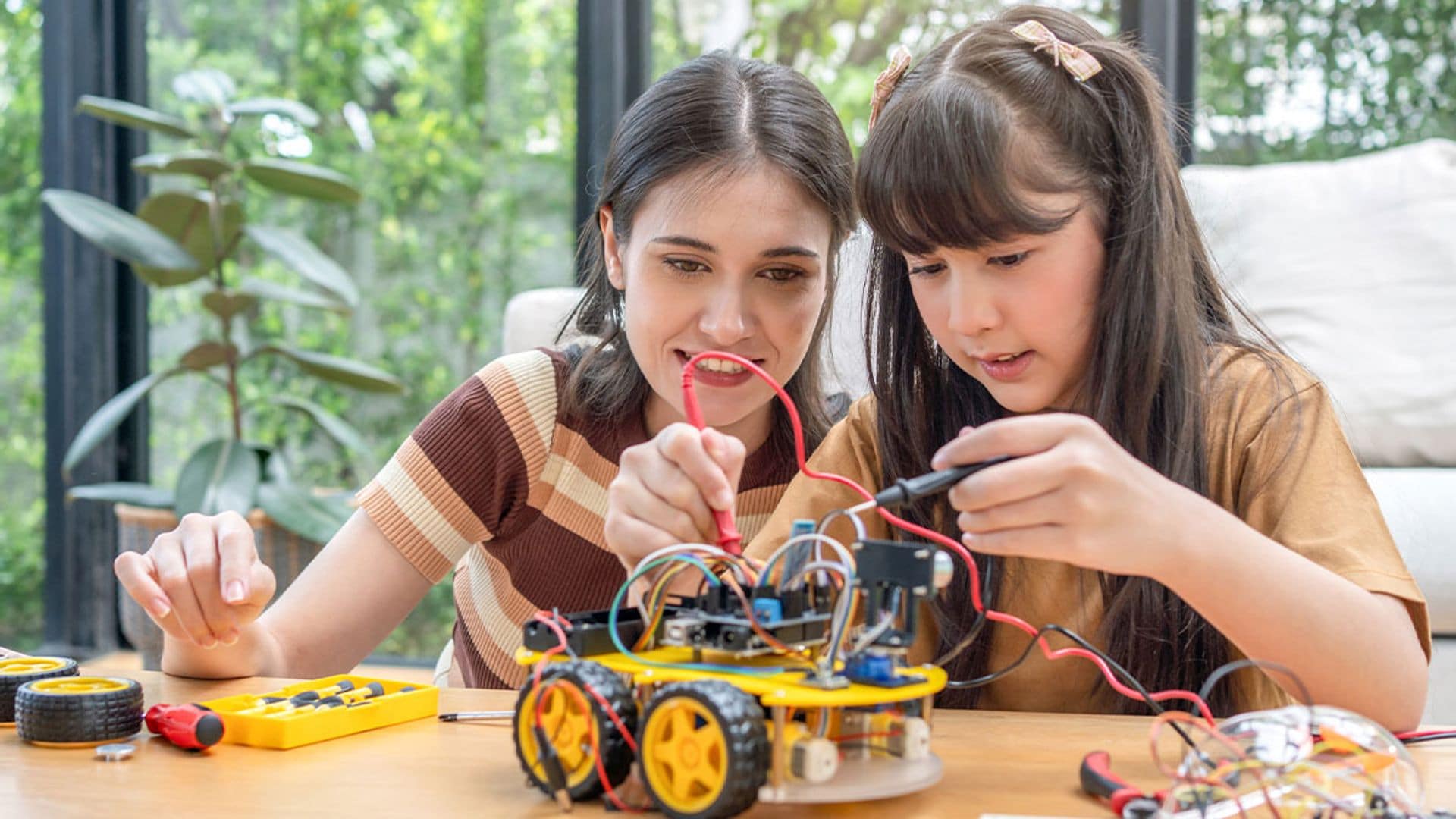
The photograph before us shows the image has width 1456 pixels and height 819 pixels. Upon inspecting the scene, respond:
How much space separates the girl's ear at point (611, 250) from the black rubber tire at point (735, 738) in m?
0.74

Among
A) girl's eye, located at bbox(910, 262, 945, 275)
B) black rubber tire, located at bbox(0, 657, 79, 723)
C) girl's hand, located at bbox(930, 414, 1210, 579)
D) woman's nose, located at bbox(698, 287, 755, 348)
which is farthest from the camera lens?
woman's nose, located at bbox(698, 287, 755, 348)

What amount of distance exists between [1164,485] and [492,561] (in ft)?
2.72

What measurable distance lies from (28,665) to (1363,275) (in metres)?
1.86

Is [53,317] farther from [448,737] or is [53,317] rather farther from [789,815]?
[789,815]

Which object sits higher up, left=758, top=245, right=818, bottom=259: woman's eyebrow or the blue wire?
left=758, top=245, right=818, bottom=259: woman's eyebrow

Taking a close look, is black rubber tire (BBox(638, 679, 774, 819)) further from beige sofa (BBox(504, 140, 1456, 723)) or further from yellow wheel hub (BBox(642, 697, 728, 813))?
beige sofa (BBox(504, 140, 1456, 723))

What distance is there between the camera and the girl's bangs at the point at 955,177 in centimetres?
99

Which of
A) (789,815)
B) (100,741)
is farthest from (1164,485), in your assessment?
(100,741)

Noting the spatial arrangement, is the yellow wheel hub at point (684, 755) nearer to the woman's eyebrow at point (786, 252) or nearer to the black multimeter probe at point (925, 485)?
the black multimeter probe at point (925, 485)

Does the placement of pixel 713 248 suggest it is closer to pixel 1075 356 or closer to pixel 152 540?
pixel 1075 356

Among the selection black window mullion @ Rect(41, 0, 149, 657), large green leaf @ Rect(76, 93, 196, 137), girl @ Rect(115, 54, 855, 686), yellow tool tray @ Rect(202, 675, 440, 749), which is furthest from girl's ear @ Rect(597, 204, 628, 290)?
black window mullion @ Rect(41, 0, 149, 657)

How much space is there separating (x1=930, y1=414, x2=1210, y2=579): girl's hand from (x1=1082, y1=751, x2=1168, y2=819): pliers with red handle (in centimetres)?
11

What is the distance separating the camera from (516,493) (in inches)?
53.4

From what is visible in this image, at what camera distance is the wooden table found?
632 millimetres
